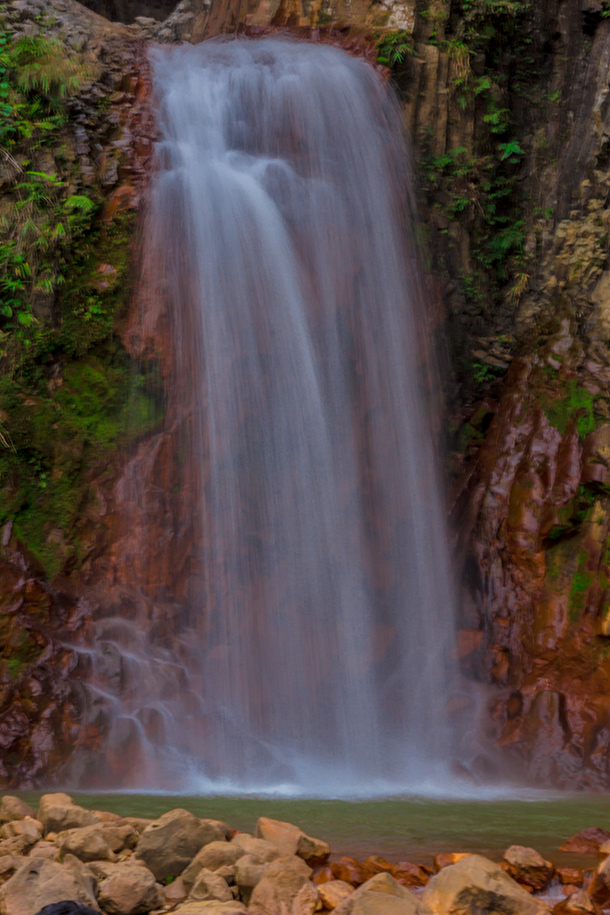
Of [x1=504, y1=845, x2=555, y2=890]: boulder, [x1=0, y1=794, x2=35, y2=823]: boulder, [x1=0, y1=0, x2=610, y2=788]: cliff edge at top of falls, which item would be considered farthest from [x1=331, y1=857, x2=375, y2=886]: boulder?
[x1=0, y1=0, x2=610, y2=788]: cliff edge at top of falls

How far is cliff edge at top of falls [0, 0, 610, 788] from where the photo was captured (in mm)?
7281

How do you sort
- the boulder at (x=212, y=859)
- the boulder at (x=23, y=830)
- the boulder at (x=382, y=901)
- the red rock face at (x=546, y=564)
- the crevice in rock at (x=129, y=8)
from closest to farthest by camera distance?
the boulder at (x=382, y=901) → the boulder at (x=212, y=859) → the boulder at (x=23, y=830) → the red rock face at (x=546, y=564) → the crevice in rock at (x=129, y=8)

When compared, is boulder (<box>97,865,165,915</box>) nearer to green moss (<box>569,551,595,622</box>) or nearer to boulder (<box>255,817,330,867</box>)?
boulder (<box>255,817,330,867</box>)

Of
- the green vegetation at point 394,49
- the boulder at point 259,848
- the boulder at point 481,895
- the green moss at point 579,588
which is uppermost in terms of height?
the green vegetation at point 394,49

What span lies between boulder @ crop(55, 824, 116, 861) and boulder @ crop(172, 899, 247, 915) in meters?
0.63

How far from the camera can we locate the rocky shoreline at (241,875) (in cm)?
323

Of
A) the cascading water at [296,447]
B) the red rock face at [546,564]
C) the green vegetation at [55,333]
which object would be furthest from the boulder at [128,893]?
the red rock face at [546,564]

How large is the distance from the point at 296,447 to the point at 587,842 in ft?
15.5

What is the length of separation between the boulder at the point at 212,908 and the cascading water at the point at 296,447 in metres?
3.28

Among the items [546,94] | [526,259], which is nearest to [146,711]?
[526,259]

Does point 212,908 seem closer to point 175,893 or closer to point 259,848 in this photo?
point 175,893

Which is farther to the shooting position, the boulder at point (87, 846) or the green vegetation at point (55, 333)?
the green vegetation at point (55, 333)

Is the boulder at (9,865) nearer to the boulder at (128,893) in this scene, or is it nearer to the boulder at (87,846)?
the boulder at (87,846)

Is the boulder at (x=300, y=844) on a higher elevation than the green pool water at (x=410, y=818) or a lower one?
higher
